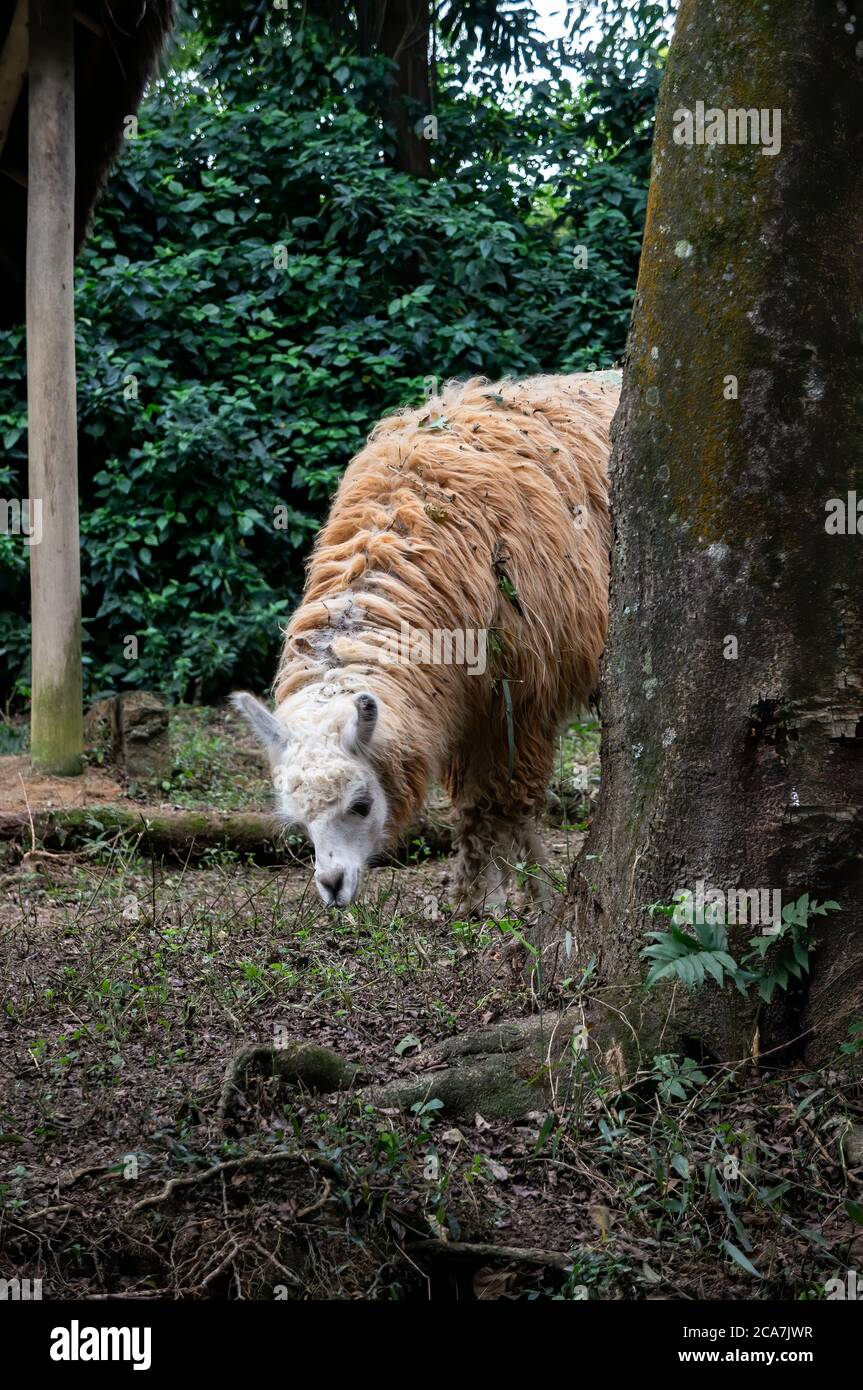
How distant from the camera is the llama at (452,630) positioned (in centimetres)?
516

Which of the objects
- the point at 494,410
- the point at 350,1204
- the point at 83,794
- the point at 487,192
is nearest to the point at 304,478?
the point at 487,192

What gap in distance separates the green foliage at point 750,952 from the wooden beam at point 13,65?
7.53 m

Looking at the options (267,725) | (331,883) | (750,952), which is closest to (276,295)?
(267,725)

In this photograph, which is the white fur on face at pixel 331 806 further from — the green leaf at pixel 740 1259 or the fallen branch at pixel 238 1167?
the green leaf at pixel 740 1259

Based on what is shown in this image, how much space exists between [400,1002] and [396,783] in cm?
127

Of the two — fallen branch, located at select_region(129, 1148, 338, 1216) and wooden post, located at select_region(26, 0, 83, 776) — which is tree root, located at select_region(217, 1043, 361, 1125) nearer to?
fallen branch, located at select_region(129, 1148, 338, 1216)

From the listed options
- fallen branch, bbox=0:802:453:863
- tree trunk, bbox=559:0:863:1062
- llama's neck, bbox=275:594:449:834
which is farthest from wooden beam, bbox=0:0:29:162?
tree trunk, bbox=559:0:863:1062

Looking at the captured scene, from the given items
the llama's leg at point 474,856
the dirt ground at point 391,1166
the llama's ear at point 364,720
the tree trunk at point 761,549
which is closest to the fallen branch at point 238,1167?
the dirt ground at point 391,1166

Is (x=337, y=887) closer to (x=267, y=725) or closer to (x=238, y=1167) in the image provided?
(x=267, y=725)

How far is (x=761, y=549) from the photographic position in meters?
3.56

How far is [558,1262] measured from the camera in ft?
9.84

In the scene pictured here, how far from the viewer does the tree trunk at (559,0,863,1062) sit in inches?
137

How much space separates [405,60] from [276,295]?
10.5 ft

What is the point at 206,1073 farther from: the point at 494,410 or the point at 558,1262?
the point at 494,410
